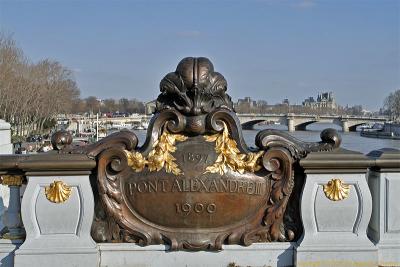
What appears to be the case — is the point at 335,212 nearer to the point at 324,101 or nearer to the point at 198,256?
the point at 198,256

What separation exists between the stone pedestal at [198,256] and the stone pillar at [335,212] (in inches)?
8.4

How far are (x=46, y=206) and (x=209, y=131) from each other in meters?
1.75

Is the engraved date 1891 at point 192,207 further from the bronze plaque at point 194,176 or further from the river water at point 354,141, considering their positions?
the river water at point 354,141

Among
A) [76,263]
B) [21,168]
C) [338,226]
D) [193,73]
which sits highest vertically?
[193,73]

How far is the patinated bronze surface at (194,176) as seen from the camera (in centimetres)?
547

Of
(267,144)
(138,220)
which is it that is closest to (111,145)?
(138,220)

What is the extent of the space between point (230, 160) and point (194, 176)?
1.29ft

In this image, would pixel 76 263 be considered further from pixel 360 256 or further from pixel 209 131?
pixel 360 256

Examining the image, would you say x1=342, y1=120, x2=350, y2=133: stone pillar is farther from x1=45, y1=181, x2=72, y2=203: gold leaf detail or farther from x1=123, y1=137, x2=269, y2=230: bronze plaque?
x1=45, y1=181, x2=72, y2=203: gold leaf detail

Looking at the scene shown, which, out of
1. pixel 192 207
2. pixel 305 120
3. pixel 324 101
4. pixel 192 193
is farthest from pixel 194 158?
pixel 324 101

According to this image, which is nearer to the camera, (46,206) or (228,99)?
(46,206)

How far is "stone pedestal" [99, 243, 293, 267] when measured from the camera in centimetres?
549

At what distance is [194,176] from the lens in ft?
18.0

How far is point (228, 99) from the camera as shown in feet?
18.7
